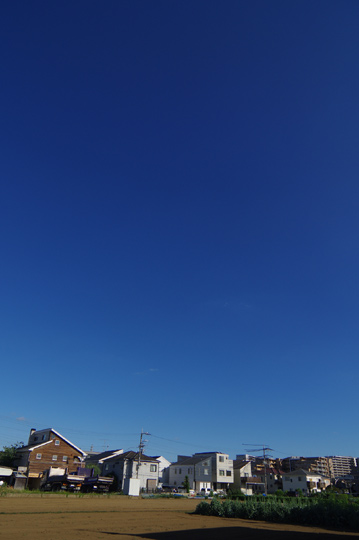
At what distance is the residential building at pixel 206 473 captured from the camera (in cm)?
8094

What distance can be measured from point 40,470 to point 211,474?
3890 cm

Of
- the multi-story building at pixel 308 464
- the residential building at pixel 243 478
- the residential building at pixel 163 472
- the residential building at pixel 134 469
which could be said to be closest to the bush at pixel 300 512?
the residential building at pixel 134 469

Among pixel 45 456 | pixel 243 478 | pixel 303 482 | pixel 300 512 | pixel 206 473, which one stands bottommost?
pixel 300 512

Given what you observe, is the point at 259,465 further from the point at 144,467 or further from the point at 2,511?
the point at 2,511

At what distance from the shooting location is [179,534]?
16938mm

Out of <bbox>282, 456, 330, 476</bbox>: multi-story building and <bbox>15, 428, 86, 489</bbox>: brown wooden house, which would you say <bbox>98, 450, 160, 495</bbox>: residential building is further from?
<bbox>282, 456, 330, 476</bbox>: multi-story building

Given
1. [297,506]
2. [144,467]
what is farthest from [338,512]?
[144,467]

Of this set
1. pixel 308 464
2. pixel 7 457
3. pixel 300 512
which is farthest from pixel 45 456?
pixel 308 464

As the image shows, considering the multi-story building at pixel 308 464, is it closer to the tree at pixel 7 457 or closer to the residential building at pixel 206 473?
the residential building at pixel 206 473

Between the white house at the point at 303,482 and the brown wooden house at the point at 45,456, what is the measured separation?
56.6 m

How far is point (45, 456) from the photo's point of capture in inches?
2355

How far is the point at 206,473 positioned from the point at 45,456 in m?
37.8

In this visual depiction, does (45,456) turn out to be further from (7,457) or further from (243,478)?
(243,478)

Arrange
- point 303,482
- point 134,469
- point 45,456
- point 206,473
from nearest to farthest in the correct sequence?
point 45,456 → point 134,469 → point 206,473 → point 303,482
